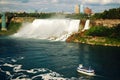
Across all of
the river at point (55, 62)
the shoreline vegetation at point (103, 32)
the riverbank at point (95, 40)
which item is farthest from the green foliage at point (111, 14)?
the river at point (55, 62)

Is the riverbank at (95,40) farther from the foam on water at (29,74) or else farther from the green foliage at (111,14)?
the foam on water at (29,74)

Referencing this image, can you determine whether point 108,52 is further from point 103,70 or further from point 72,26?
point 72,26

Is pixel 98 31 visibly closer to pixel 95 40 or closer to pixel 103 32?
pixel 103 32

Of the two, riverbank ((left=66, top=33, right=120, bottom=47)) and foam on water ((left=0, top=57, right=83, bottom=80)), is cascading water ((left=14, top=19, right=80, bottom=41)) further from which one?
foam on water ((left=0, top=57, right=83, bottom=80))

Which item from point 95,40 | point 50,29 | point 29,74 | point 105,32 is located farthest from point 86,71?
point 50,29

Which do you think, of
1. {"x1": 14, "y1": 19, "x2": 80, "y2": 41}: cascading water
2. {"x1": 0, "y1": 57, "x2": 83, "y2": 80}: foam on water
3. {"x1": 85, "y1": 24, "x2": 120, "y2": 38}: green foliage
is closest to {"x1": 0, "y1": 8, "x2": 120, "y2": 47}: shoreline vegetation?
{"x1": 85, "y1": 24, "x2": 120, "y2": 38}: green foliage

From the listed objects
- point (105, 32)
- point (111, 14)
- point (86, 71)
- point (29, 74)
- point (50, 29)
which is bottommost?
point (86, 71)

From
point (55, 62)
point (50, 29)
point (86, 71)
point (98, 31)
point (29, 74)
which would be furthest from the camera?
point (50, 29)
